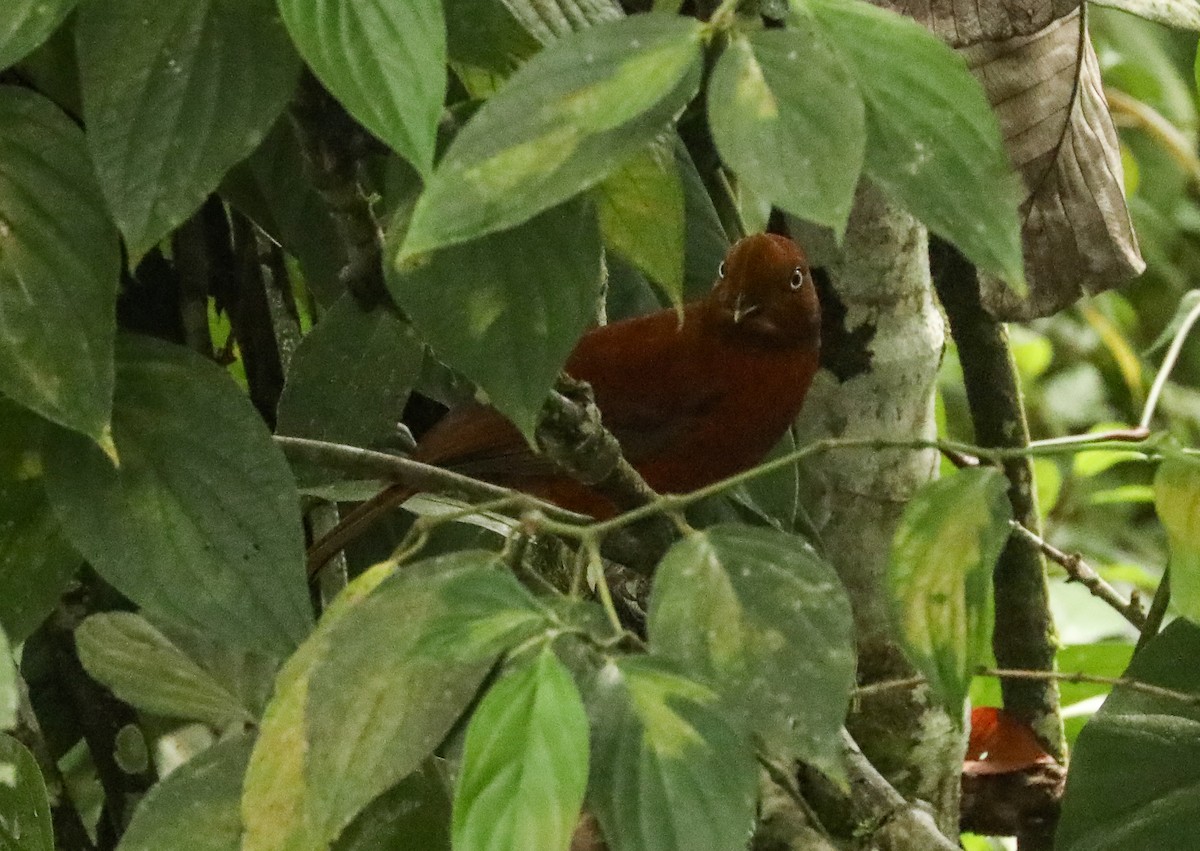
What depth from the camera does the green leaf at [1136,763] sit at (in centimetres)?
71

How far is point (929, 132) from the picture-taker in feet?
1.64

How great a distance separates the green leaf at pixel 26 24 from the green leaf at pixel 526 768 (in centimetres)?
27

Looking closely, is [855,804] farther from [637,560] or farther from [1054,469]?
[1054,469]

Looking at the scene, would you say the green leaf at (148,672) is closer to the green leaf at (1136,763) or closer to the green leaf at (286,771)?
the green leaf at (286,771)

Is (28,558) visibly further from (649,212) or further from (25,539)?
(649,212)

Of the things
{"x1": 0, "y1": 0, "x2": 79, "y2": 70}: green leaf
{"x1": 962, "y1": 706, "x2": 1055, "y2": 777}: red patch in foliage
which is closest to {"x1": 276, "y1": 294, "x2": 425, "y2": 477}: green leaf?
{"x1": 0, "y1": 0, "x2": 79, "y2": 70}: green leaf

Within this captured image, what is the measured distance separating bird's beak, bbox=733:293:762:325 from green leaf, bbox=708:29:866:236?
48.4 inches

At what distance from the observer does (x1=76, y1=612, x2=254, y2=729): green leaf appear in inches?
26.6

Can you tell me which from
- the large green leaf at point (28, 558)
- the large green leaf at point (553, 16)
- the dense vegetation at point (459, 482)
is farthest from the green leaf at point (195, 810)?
the large green leaf at point (553, 16)

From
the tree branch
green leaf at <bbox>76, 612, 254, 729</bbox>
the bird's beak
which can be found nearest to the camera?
green leaf at <bbox>76, 612, 254, 729</bbox>

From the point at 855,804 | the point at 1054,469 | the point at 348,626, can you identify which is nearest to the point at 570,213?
the point at 348,626

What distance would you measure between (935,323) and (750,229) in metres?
0.17

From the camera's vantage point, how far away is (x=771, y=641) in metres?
0.51

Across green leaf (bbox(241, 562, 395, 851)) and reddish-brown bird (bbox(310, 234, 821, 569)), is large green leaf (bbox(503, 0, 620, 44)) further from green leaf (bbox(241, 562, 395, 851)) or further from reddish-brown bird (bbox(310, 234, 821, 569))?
reddish-brown bird (bbox(310, 234, 821, 569))
